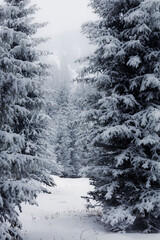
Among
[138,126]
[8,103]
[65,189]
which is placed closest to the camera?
[8,103]

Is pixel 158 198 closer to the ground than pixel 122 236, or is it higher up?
higher up

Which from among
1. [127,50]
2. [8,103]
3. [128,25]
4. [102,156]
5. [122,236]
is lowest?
[122,236]

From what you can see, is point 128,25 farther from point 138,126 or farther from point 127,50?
point 138,126

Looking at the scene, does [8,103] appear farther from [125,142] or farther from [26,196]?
[125,142]

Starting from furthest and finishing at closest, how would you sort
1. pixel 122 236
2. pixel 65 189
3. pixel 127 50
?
1. pixel 65 189
2. pixel 127 50
3. pixel 122 236

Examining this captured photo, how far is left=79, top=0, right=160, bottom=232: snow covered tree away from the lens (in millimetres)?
9664

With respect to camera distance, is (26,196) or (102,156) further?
(102,156)

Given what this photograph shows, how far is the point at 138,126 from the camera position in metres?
10.2

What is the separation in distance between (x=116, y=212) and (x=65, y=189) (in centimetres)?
1862

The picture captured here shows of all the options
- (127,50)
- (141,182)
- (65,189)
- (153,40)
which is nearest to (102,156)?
(141,182)

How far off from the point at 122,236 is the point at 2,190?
451 cm

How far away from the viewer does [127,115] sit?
10.3 m

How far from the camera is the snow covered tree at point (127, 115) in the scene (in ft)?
31.7

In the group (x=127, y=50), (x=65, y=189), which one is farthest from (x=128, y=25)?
(x=65, y=189)
